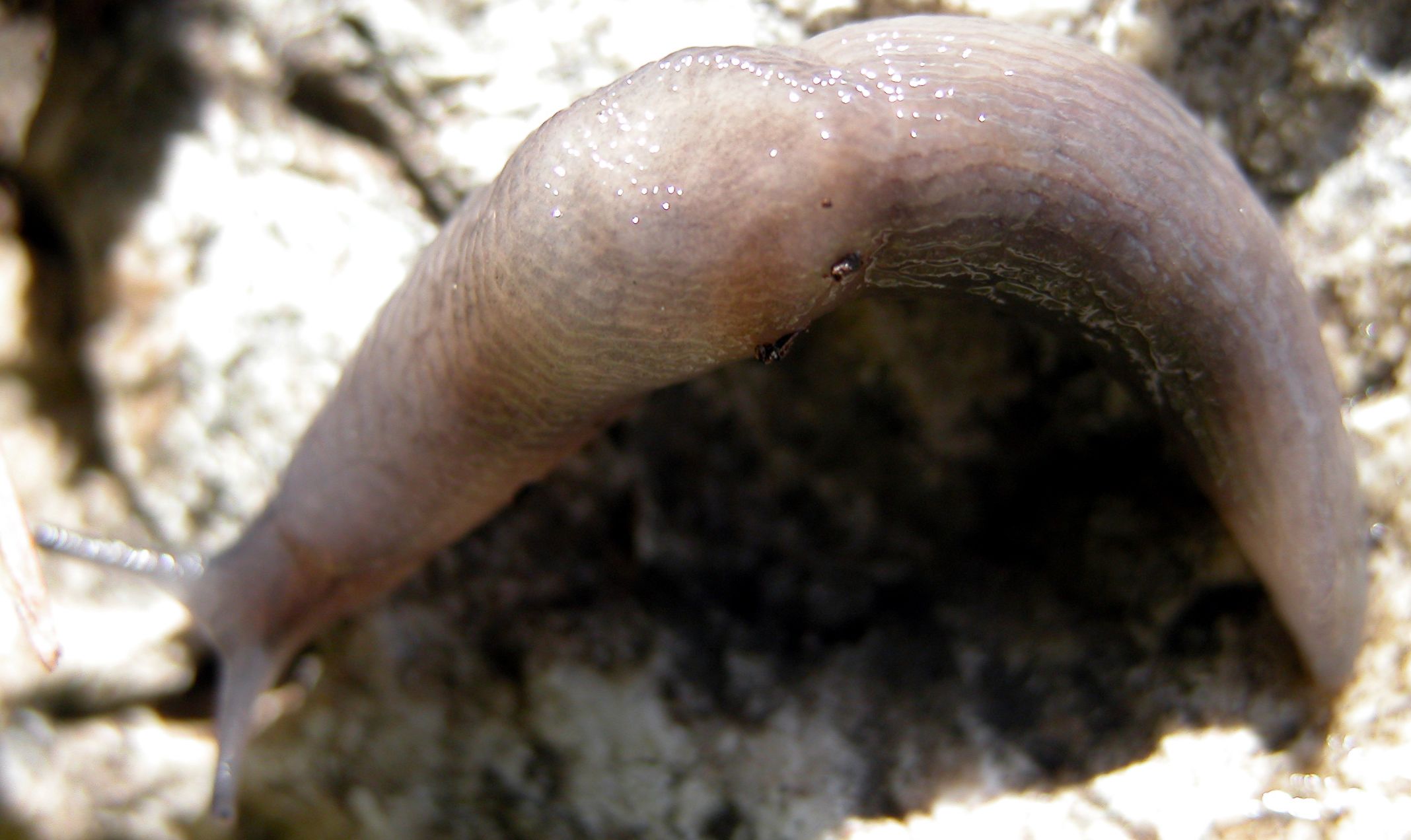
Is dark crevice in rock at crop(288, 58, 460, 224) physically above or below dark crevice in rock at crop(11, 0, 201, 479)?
above

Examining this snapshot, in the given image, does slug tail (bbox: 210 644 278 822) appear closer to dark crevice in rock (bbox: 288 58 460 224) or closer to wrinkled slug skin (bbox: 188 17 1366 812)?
wrinkled slug skin (bbox: 188 17 1366 812)

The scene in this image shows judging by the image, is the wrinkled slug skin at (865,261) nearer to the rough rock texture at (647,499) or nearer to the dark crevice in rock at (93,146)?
the rough rock texture at (647,499)

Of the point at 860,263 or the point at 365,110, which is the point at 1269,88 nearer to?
the point at 860,263

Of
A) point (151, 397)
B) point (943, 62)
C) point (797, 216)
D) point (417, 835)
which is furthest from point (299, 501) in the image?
point (943, 62)

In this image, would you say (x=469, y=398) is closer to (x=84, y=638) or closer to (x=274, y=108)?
(x=274, y=108)

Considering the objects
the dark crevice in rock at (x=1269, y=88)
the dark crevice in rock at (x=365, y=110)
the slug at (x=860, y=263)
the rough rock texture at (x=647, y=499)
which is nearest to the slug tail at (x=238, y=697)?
the rough rock texture at (x=647, y=499)

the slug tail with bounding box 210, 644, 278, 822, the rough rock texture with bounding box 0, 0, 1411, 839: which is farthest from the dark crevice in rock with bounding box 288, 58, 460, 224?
the slug tail with bounding box 210, 644, 278, 822

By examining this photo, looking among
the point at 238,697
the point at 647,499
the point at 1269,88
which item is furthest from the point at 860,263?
the point at 238,697
